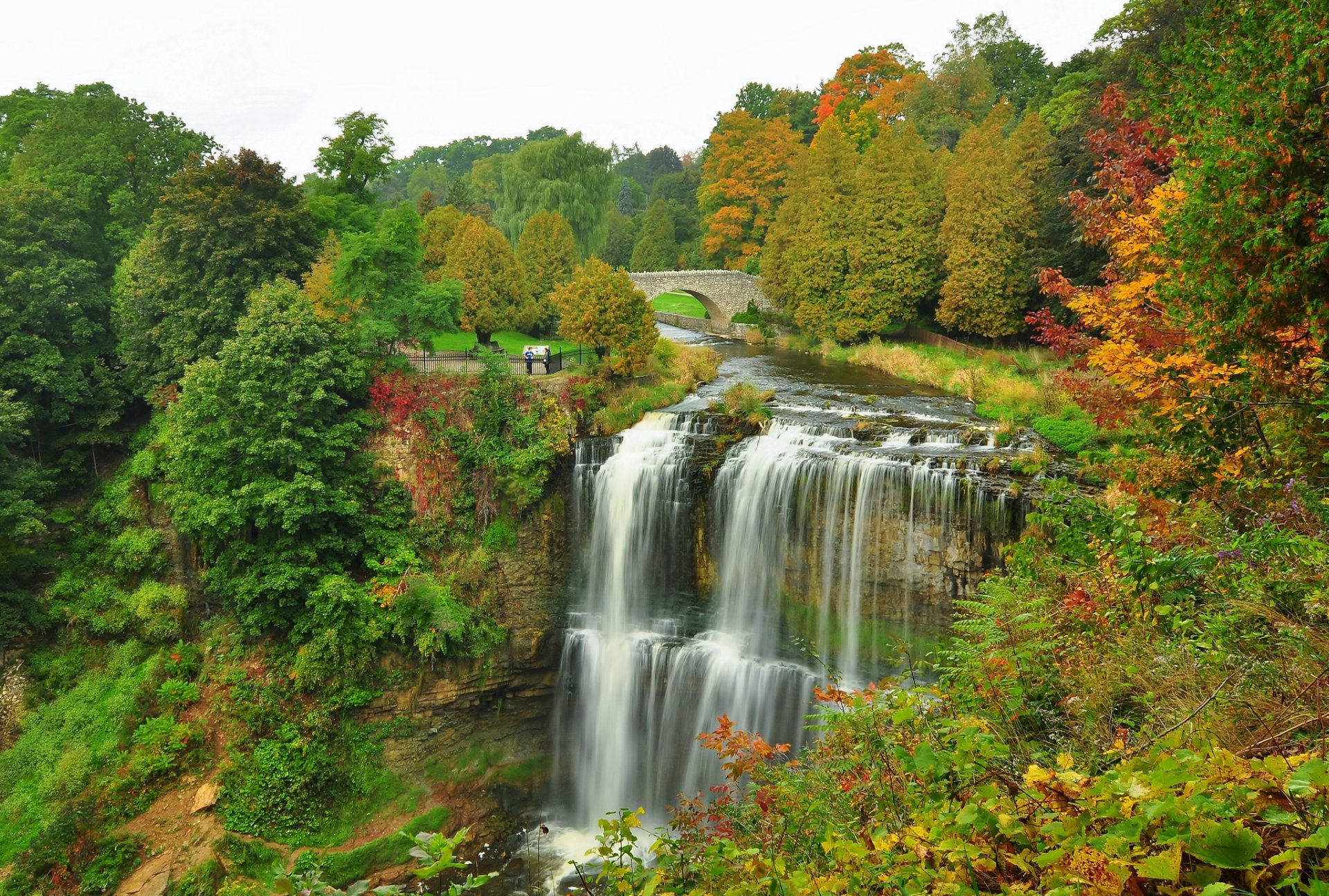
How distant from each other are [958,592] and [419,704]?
441 inches

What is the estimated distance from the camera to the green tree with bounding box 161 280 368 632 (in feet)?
52.4

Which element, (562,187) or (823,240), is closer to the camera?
(823,240)

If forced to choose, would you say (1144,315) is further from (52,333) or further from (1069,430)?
(52,333)

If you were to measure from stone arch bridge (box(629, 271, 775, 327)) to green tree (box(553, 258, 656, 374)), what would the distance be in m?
20.1

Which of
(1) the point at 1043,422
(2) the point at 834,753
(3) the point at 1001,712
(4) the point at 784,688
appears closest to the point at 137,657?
(4) the point at 784,688

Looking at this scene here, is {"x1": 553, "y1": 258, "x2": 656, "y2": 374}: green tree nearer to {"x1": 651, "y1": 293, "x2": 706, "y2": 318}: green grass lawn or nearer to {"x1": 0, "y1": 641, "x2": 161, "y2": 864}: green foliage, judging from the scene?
{"x1": 0, "y1": 641, "x2": 161, "y2": 864}: green foliage

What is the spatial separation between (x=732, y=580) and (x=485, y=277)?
18154 millimetres

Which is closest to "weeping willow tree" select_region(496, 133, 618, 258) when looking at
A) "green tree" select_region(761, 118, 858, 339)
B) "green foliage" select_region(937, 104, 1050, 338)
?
"green tree" select_region(761, 118, 858, 339)

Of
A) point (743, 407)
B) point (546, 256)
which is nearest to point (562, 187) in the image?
point (546, 256)

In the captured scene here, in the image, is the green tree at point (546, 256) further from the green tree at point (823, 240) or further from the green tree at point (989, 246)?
the green tree at point (989, 246)

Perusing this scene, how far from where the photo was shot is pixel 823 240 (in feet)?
94.8

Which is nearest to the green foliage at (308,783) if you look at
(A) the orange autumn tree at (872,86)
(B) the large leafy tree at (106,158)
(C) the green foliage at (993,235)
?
(B) the large leafy tree at (106,158)

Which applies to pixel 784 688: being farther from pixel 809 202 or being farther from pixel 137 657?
pixel 809 202

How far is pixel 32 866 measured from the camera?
44.7 feet
